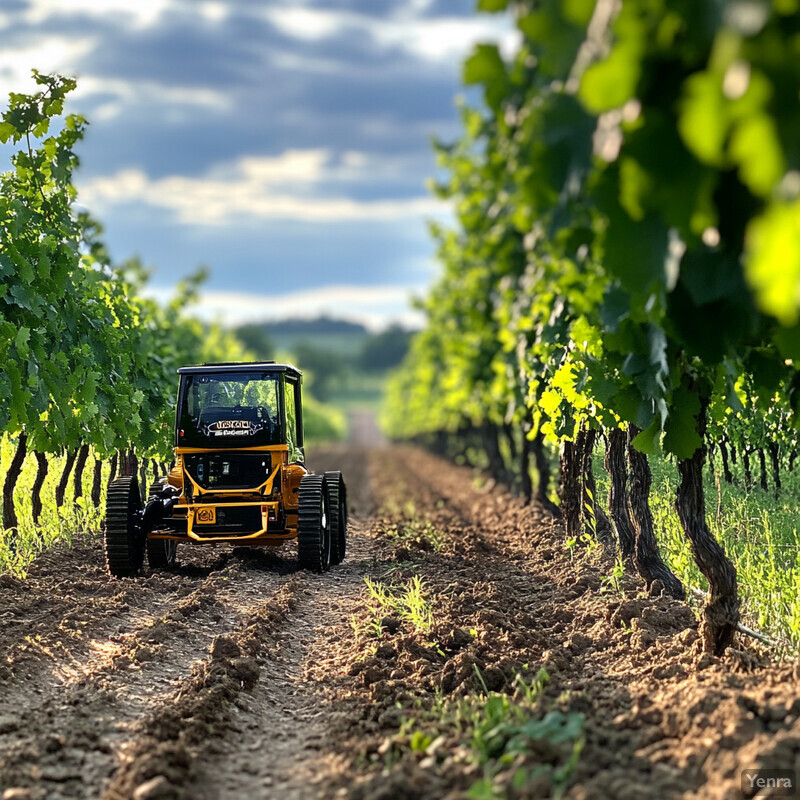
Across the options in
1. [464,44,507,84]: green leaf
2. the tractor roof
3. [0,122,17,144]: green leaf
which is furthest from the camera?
the tractor roof

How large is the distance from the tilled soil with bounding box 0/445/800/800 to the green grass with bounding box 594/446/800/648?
1.44 ft

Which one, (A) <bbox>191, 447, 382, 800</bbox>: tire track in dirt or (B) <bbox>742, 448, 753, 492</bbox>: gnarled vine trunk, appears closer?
(A) <bbox>191, 447, 382, 800</bbox>: tire track in dirt

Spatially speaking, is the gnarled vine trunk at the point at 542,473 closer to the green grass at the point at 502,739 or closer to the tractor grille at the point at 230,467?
the tractor grille at the point at 230,467

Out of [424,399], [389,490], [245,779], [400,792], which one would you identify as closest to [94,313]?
[245,779]

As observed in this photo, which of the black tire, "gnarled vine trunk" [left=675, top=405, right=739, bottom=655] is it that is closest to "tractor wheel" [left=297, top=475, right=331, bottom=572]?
the black tire

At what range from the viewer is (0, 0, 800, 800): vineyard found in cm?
285

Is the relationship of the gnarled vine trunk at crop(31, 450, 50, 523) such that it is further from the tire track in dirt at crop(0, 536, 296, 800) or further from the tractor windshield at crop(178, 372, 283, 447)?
the tractor windshield at crop(178, 372, 283, 447)

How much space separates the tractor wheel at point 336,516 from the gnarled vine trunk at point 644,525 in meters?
4.18

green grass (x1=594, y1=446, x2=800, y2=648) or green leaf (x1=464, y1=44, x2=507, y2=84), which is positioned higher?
green leaf (x1=464, y1=44, x2=507, y2=84)

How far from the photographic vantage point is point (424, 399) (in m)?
34.4

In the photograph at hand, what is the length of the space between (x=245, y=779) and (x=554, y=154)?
11.3ft

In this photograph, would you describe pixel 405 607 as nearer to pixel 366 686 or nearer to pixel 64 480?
pixel 366 686

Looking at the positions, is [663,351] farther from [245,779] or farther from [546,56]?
[245,779]

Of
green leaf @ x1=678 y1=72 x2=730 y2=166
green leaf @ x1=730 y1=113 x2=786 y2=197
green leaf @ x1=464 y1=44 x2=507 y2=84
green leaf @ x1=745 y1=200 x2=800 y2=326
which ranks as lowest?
green leaf @ x1=745 y1=200 x2=800 y2=326
